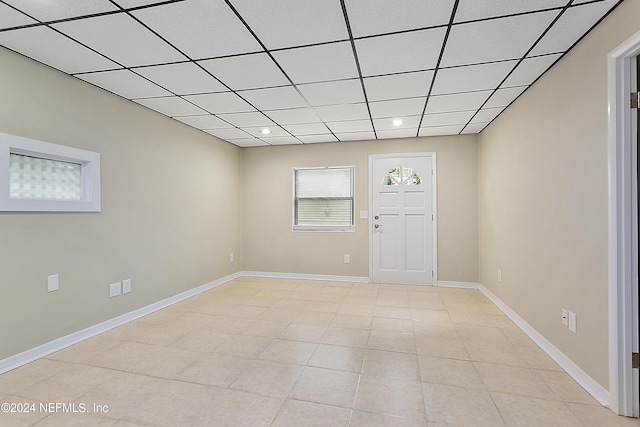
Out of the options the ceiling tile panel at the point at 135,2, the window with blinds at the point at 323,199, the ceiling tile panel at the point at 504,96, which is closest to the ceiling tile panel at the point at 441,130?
the ceiling tile panel at the point at 504,96

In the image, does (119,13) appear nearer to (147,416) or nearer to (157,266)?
(147,416)

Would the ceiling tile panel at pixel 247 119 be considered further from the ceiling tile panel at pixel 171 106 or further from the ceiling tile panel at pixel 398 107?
the ceiling tile panel at pixel 398 107

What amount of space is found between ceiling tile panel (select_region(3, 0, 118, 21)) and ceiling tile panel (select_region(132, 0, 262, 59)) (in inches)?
6.9

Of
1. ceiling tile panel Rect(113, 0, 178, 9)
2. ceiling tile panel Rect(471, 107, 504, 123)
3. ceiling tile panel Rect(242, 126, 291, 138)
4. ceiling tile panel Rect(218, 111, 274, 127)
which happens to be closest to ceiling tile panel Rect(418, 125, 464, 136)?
ceiling tile panel Rect(471, 107, 504, 123)

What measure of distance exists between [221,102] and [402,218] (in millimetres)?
3125

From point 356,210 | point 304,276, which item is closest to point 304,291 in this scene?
point 304,276

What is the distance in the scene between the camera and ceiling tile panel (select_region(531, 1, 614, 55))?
170 cm

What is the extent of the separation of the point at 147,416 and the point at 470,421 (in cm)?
179

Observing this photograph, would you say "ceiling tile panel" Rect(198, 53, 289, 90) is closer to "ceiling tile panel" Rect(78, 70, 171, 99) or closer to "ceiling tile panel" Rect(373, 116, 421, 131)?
"ceiling tile panel" Rect(78, 70, 171, 99)

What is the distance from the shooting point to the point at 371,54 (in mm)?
2205

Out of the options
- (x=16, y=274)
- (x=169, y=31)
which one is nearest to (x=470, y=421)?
(x=169, y=31)

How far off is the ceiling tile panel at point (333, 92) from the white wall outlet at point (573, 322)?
2.45 m

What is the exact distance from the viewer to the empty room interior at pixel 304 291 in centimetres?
171

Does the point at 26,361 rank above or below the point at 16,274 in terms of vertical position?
below
